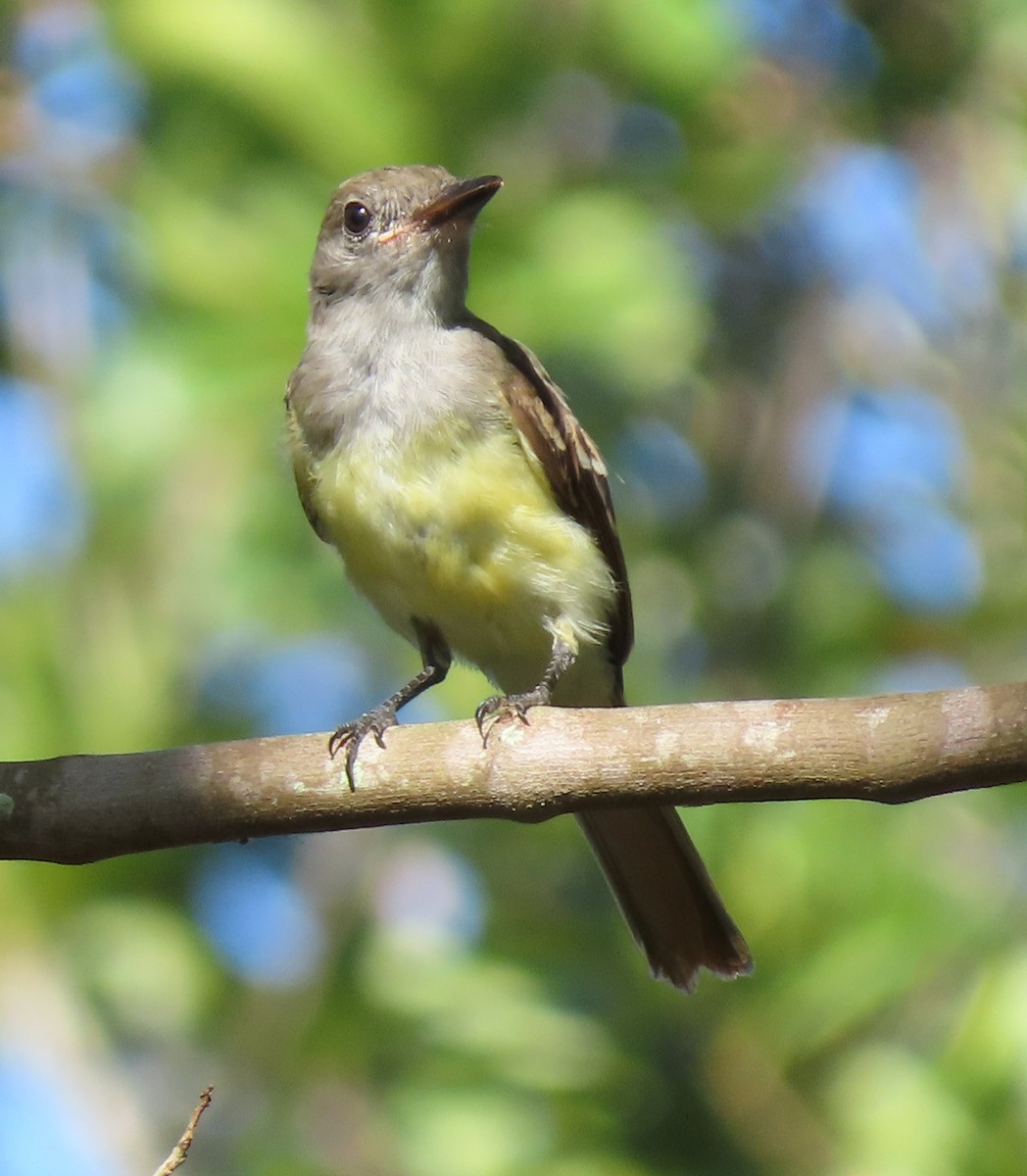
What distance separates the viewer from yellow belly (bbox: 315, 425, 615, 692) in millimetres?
4797

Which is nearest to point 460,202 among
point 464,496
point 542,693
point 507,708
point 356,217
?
point 356,217

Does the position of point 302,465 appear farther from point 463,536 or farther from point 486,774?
point 486,774

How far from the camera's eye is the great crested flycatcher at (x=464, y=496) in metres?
4.85

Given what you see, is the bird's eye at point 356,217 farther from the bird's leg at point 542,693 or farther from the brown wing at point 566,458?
the bird's leg at point 542,693

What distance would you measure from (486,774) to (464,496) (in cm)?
126

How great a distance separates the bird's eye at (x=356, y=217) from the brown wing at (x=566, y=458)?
1.50ft

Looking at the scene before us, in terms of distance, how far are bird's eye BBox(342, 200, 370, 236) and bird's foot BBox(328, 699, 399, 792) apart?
172 cm

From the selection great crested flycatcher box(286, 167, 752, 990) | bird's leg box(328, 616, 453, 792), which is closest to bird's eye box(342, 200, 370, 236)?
great crested flycatcher box(286, 167, 752, 990)

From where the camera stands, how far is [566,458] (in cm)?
520

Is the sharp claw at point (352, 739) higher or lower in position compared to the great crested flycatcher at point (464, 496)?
lower

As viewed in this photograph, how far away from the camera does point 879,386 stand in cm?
796

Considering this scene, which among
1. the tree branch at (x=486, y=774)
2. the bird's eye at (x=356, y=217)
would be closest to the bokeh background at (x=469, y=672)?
the bird's eye at (x=356, y=217)

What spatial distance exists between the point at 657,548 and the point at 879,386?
1.41m

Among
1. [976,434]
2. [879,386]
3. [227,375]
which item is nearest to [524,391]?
[227,375]
